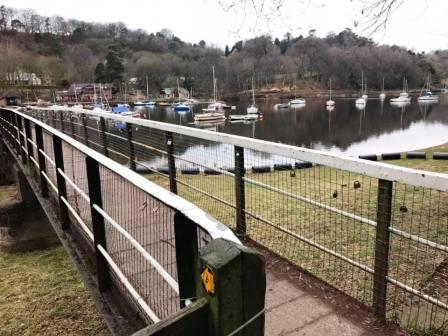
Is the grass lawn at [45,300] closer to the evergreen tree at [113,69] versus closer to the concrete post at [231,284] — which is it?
the concrete post at [231,284]

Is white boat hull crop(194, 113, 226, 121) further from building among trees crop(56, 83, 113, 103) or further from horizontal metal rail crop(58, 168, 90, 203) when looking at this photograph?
horizontal metal rail crop(58, 168, 90, 203)

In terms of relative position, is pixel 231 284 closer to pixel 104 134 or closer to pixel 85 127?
pixel 104 134

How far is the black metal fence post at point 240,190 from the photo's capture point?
13.4 ft

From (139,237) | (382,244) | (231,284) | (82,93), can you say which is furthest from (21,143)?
(82,93)

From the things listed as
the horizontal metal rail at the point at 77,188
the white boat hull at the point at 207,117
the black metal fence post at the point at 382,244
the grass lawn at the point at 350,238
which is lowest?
the white boat hull at the point at 207,117

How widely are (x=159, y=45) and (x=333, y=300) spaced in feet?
473

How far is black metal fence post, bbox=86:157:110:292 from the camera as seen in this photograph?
2678 mm

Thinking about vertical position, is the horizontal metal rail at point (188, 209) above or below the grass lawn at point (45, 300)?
above

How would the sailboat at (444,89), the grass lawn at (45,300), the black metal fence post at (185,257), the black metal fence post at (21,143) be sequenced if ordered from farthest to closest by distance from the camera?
the sailboat at (444,89) < the black metal fence post at (21,143) < the grass lawn at (45,300) < the black metal fence post at (185,257)

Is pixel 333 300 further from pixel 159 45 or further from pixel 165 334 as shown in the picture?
pixel 159 45

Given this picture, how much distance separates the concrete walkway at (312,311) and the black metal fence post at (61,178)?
222 centimetres

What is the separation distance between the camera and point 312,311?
9.84ft

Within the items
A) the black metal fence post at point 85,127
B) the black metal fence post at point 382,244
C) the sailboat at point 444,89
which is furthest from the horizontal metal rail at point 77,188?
the sailboat at point 444,89

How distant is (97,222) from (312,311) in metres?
1.66
